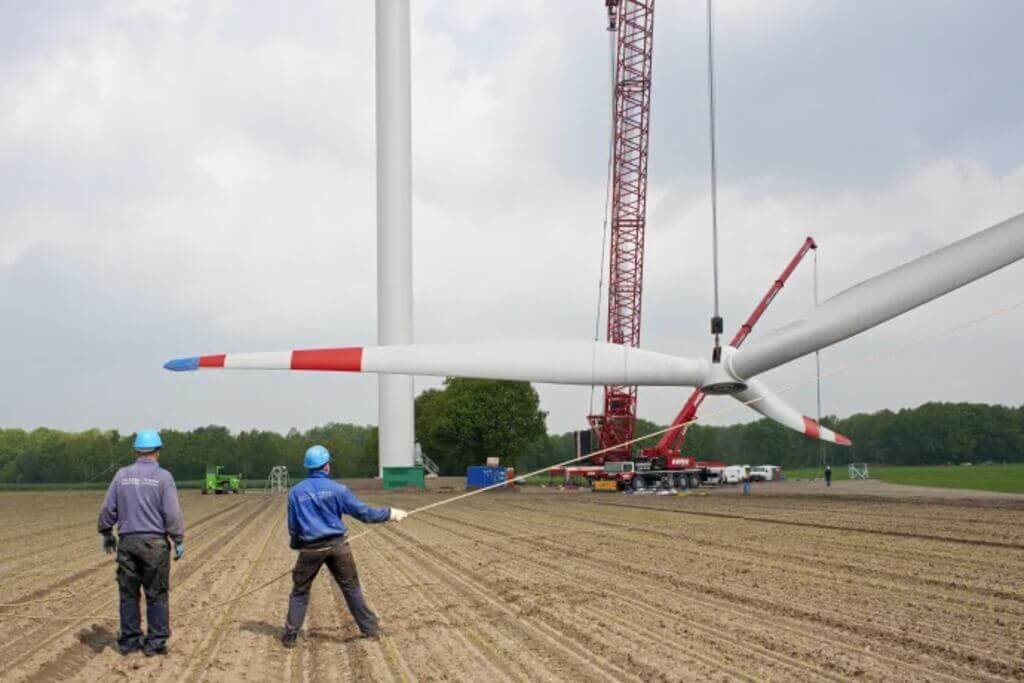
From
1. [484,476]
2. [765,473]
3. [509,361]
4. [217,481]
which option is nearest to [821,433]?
[509,361]

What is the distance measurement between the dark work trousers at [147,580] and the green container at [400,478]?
53253 millimetres

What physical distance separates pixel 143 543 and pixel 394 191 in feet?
172

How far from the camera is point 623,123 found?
2805 inches

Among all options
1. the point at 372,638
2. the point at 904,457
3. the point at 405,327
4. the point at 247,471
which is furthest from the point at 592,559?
the point at 904,457

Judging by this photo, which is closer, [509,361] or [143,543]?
[143,543]

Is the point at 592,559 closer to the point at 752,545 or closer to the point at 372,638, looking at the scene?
the point at 752,545

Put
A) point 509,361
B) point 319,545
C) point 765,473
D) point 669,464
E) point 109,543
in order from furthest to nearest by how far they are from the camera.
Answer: point 765,473 → point 669,464 → point 509,361 → point 319,545 → point 109,543

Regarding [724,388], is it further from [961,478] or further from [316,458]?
[961,478]

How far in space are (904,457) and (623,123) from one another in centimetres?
9776

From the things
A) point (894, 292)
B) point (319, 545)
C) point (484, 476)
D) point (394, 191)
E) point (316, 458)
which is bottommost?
point (484, 476)

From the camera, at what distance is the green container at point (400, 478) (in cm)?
6225

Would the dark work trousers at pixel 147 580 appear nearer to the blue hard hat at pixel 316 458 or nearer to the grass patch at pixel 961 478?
the blue hard hat at pixel 316 458

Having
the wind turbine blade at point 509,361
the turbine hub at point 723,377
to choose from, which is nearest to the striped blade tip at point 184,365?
the wind turbine blade at point 509,361

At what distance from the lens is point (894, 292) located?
933 inches
